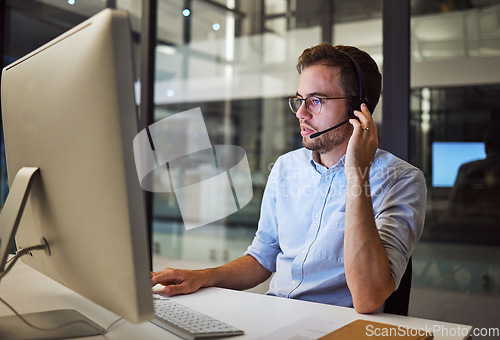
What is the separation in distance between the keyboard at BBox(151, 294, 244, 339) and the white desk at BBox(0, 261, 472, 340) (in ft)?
0.06

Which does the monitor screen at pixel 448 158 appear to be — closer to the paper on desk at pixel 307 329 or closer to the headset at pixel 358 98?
the headset at pixel 358 98

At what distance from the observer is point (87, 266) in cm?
81

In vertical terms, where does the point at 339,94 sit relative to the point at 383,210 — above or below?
above

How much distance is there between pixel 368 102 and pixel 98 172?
1.20 m

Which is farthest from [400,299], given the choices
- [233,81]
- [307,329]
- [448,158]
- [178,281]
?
[233,81]

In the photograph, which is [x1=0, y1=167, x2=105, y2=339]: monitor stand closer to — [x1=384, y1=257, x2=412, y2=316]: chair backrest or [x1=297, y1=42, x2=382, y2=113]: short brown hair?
[x1=384, y1=257, x2=412, y2=316]: chair backrest

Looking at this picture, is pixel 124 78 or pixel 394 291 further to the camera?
pixel 394 291

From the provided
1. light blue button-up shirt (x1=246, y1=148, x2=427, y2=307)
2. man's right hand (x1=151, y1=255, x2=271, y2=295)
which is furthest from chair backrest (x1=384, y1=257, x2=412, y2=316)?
man's right hand (x1=151, y1=255, x2=271, y2=295)

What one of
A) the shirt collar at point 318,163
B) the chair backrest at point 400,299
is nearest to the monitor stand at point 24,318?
the chair backrest at point 400,299

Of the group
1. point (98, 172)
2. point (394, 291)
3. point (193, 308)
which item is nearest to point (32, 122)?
point (98, 172)

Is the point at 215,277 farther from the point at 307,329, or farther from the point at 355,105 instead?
the point at 355,105

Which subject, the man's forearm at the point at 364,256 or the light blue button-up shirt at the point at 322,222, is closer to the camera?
the man's forearm at the point at 364,256

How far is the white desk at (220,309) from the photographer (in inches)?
39.4

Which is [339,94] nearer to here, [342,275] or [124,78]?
[342,275]
